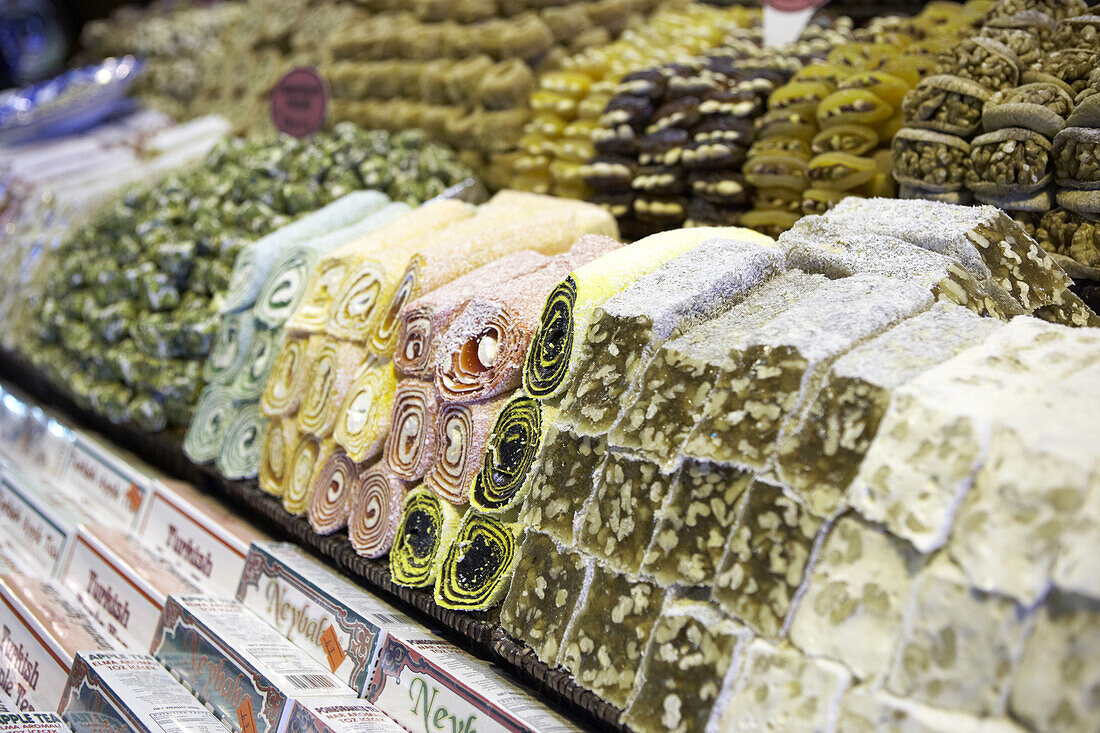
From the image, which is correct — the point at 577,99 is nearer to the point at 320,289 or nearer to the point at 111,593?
the point at 320,289

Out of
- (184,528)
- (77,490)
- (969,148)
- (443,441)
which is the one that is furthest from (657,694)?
(77,490)

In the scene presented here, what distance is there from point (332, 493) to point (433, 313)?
1.46 feet

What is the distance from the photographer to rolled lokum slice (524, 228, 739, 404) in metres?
1.32

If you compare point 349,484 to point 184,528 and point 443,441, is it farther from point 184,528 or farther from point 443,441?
point 184,528

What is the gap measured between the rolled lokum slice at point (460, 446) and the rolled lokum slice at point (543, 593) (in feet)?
0.64

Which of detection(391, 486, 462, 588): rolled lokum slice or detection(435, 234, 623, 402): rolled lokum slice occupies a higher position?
detection(435, 234, 623, 402): rolled lokum slice

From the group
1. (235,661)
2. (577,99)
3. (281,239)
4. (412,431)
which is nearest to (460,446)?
(412,431)

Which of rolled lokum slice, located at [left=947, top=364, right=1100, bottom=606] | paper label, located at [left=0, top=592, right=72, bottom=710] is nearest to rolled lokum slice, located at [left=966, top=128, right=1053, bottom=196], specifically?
rolled lokum slice, located at [left=947, top=364, right=1100, bottom=606]

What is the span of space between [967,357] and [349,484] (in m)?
1.17

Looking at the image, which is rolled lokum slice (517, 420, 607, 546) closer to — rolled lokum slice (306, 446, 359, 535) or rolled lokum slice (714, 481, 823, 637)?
rolled lokum slice (714, 481, 823, 637)

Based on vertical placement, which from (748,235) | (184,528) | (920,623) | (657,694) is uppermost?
(748,235)

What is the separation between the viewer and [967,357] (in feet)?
3.23

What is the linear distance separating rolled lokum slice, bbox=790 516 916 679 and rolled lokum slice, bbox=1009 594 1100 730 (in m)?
0.12

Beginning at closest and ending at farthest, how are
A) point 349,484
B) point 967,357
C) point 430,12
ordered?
point 967,357 < point 349,484 < point 430,12
